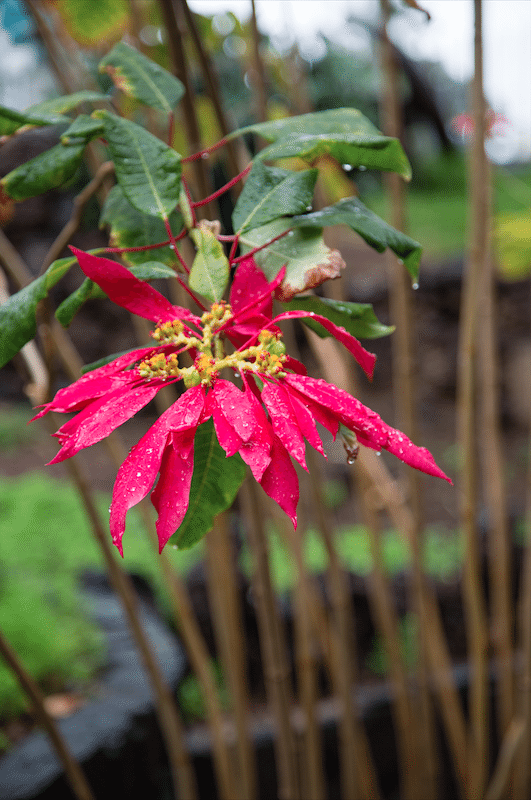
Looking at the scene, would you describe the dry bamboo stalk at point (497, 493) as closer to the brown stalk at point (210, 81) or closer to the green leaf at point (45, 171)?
the brown stalk at point (210, 81)

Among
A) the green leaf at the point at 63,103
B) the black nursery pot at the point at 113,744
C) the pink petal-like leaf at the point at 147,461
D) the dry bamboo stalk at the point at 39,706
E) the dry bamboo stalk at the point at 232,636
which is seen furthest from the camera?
the black nursery pot at the point at 113,744

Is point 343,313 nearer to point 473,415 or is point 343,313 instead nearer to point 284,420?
point 284,420

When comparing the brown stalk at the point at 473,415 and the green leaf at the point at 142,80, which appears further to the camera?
the brown stalk at the point at 473,415

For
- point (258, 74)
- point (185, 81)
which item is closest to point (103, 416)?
point (185, 81)

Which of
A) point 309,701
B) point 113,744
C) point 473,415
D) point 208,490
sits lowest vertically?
point 113,744

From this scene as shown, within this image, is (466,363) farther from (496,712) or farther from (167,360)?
(496,712)

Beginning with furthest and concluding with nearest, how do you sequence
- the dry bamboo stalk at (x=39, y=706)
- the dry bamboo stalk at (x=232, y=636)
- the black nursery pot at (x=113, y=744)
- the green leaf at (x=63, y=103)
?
the black nursery pot at (x=113, y=744)
the dry bamboo stalk at (x=232, y=636)
the dry bamboo stalk at (x=39, y=706)
the green leaf at (x=63, y=103)

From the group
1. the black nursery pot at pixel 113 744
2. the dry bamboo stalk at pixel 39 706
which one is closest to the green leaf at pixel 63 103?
the dry bamboo stalk at pixel 39 706
